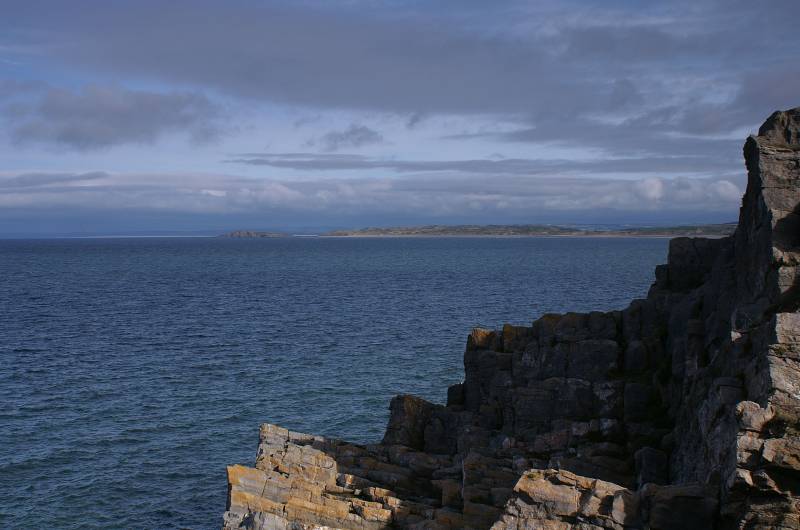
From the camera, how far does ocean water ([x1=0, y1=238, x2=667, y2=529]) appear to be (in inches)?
1609

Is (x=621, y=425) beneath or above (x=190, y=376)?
above

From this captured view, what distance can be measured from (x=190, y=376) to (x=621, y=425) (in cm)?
4011

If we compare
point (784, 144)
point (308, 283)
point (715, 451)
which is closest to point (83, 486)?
point (715, 451)

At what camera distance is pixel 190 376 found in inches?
2482

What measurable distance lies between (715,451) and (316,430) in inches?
1152

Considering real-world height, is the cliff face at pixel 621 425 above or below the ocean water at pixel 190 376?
above

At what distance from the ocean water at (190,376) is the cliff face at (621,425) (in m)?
8.46

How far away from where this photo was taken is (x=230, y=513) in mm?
27781

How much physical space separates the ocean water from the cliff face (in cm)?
846

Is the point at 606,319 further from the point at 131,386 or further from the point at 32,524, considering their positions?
the point at 131,386

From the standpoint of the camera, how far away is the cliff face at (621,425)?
21.9 m

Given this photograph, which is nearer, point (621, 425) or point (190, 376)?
point (621, 425)

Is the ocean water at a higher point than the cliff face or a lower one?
lower

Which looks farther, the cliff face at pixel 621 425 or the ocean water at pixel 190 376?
the ocean water at pixel 190 376
